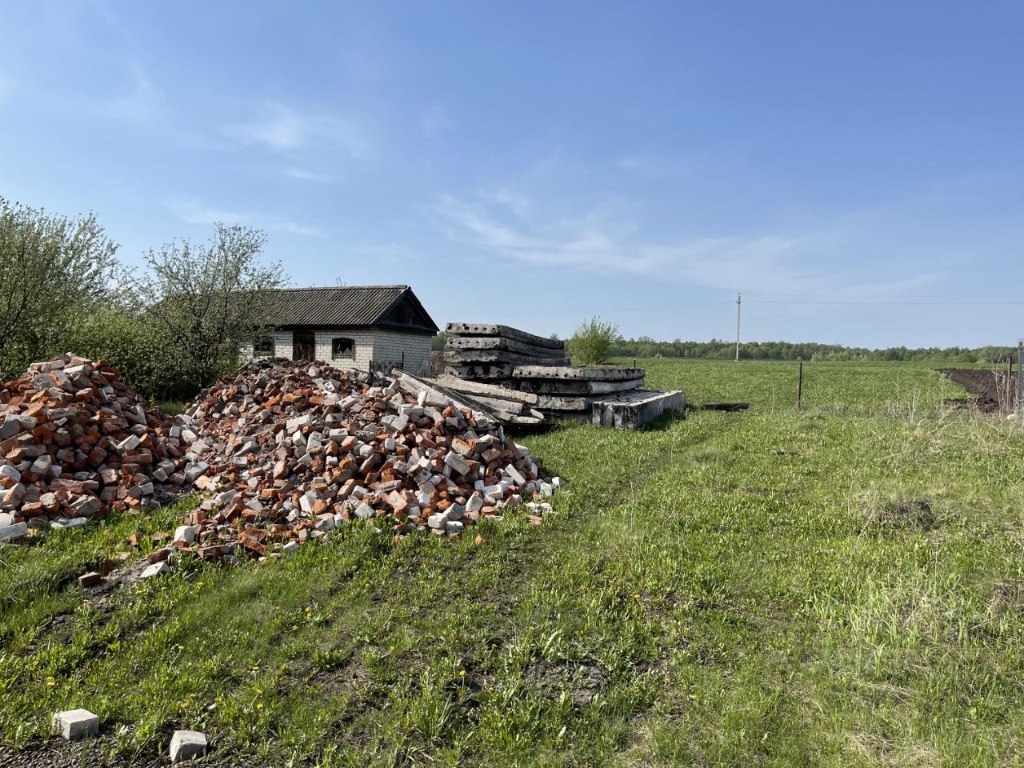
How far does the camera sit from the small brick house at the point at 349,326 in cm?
2523

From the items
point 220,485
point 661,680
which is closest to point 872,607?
point 661,680

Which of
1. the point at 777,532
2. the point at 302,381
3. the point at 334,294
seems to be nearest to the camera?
the point at 777,532

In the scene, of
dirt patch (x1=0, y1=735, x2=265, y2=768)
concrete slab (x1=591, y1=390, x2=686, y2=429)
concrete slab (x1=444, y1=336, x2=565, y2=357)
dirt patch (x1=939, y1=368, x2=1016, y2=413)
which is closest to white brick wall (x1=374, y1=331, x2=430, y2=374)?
concrete slab (x1=444, y1=336, x2=565, y2=357)

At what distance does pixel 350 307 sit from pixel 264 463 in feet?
64.8

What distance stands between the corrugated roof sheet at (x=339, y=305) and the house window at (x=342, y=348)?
0.86 m

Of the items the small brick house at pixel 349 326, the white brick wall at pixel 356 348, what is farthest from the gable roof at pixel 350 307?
the white brick wall at pixel 356 348

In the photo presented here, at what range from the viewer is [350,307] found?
25953 millimetres

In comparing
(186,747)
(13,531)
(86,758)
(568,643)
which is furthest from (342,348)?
(186,747)

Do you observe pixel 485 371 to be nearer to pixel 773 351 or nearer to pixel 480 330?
pixel 480 330

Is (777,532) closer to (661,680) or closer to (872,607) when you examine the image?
(872,607)

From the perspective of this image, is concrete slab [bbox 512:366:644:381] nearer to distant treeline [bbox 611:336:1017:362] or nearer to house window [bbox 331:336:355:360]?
house window [bbox 331:336:355:360]

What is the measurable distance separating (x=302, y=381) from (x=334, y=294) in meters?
19.2

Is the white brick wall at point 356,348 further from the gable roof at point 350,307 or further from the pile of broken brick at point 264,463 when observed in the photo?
the pile of broken brick at point 264,463

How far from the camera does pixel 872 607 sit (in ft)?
12.7
